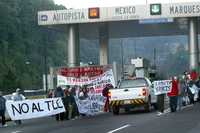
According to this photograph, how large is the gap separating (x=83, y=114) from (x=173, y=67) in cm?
12643

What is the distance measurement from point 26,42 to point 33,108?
106 m

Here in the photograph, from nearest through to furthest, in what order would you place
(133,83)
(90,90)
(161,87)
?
(133,83) → (161,87) → (90,90)

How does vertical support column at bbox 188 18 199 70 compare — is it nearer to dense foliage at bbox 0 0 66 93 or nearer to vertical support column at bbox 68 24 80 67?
vertical support column at bbox 68 24 80 67

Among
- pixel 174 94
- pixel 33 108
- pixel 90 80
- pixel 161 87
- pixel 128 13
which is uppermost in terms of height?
pixel 128 13

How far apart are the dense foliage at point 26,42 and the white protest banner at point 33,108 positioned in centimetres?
8025

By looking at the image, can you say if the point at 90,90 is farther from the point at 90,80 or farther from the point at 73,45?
the point at 73,45

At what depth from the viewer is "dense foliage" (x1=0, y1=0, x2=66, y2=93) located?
11950 cm

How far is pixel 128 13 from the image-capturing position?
1901 inches

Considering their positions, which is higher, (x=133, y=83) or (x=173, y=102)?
(x=133, y=83)

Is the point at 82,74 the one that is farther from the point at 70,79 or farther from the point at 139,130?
the point at 139,130

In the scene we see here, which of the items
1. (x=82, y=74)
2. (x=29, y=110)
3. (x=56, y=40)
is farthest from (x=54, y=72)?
(x=56, y=40)

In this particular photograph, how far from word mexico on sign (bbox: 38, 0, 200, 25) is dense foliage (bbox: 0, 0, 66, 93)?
59175 mm

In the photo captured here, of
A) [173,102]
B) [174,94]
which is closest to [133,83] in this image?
[174,94]

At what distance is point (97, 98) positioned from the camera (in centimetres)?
3269
